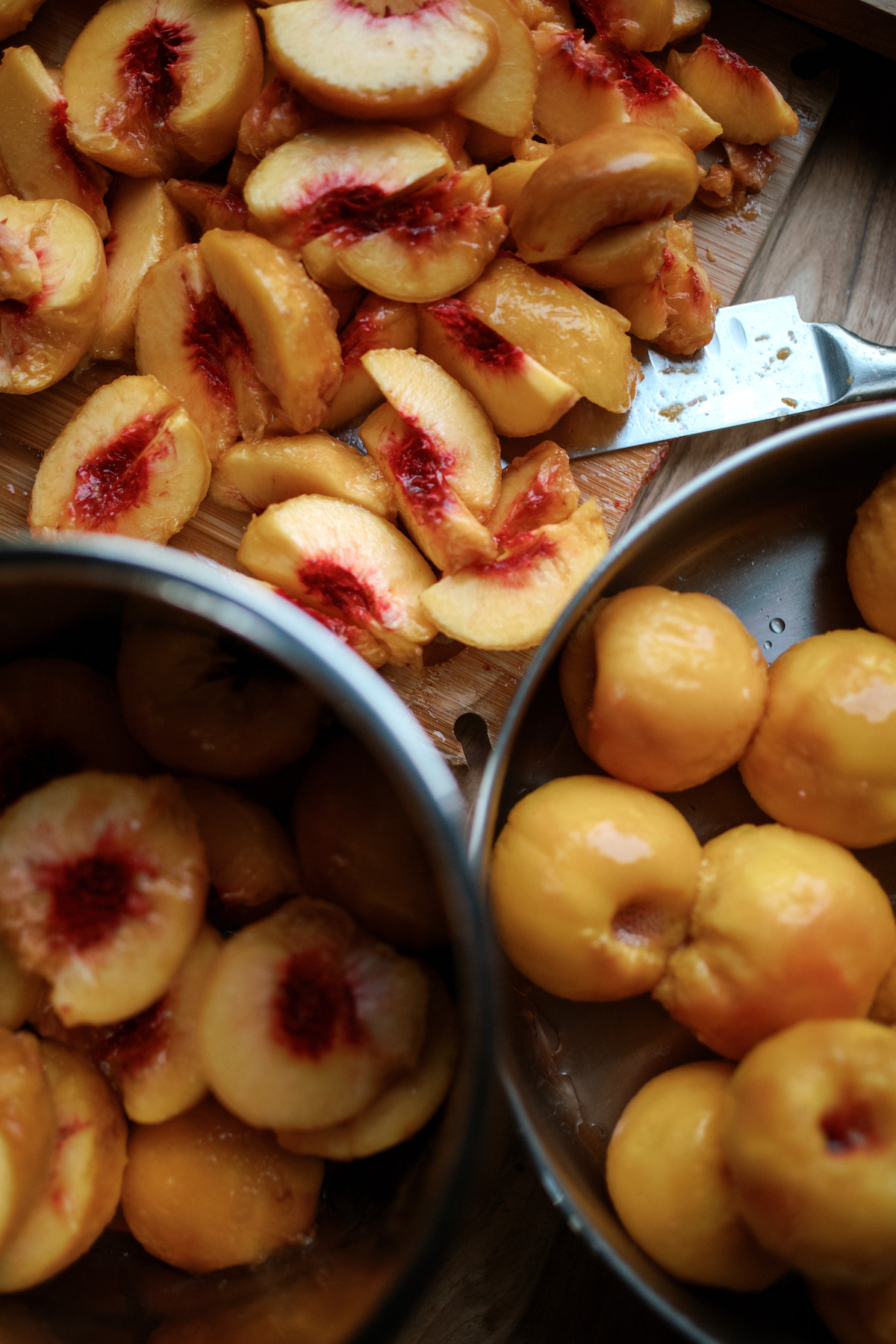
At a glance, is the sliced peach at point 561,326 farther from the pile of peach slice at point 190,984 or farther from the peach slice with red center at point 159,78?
the pile of peach slice at point 190,984

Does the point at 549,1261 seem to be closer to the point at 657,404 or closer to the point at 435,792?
the point at 435,792

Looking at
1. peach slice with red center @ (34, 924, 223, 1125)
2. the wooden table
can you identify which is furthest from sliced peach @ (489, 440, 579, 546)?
peach slice with red center @ (34, 924, 223, 1125)

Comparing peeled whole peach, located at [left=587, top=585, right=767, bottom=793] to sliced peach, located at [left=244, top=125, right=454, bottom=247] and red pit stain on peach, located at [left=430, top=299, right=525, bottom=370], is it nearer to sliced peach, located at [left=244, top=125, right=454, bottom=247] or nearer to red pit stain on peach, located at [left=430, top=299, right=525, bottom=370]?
red pit stain on peach, located at [left=430, top=299, right=525, bottom=370]

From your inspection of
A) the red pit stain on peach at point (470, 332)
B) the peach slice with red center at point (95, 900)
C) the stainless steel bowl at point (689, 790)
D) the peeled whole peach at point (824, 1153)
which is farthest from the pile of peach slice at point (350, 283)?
the peeled whole peach at point (824, 1153)

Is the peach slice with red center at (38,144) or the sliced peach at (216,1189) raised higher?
the peach slice with red center at (38,144)

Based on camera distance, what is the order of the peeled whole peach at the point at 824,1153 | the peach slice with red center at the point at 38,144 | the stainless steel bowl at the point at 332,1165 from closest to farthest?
1. the stainless steel bowl at the point at 332,1165
2. the peeled whole peach at the point at 824,1153
3. the peach slice with red center at the point at 38,144

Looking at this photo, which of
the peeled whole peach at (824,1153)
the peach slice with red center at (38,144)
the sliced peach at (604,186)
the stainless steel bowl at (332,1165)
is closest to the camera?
the stainless steel bowl at (332,1165)

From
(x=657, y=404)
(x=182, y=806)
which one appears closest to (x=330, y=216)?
(x=657, y=404)
